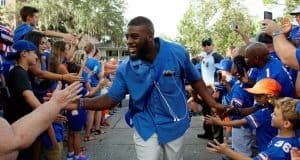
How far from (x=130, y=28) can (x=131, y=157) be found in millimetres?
3764

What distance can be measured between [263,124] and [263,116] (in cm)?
8

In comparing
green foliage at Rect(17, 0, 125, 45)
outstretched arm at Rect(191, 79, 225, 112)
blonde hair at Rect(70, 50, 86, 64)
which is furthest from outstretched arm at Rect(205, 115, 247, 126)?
green foliage at Rect(17, 0, 125, 45)

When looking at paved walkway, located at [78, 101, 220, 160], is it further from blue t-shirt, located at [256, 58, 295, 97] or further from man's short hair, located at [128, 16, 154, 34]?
man's short hair, located at [128, 16, 154, 34]

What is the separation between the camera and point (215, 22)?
117 ft

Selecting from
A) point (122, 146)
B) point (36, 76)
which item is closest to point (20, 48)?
point (36, 76)

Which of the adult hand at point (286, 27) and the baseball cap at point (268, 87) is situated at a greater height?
the adult hand at point (286, 27)

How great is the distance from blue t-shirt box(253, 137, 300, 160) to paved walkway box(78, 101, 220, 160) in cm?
389

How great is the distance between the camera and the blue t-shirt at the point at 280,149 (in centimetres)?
353

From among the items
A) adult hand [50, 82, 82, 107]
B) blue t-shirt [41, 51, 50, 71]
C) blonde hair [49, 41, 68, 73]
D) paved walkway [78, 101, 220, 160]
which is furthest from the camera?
paved walkway [78, 101, 220, 160]

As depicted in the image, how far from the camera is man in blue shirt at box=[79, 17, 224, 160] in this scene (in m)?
4.20

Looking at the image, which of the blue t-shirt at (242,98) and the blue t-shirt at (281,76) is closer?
the blue t-shirt at (281,76)

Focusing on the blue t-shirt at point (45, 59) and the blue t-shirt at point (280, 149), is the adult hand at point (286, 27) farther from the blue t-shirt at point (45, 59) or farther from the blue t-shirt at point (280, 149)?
the blue t-shirt at point (45, 59)

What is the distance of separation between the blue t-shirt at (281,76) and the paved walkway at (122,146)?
3.32 m

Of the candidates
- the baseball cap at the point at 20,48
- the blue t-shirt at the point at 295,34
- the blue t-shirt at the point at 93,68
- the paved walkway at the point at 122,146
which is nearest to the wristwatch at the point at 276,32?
the blue t-shirt at the point at 295,34
